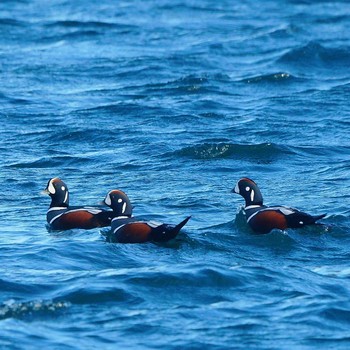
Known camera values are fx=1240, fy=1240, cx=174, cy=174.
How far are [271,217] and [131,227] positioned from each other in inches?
63.4

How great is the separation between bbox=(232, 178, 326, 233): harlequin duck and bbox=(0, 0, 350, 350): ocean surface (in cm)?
14

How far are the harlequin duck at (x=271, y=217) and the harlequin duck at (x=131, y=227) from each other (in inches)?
44.4

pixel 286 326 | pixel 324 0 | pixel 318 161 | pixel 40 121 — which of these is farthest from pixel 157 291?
pixel 324 0

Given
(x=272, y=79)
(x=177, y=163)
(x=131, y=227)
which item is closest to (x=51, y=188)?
(x=131, y=227)

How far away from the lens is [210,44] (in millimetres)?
27688

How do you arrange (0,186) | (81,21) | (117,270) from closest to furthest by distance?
(117,270) → (0,186) → (81,21)

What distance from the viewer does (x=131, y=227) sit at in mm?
13766

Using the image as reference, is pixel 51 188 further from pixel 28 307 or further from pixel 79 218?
A: pixel 28 307

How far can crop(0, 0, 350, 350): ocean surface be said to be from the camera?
37.5 ft

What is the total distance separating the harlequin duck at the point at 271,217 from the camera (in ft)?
45.6

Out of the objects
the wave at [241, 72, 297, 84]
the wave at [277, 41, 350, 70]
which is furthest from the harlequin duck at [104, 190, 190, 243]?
the wave at [277, 41, 350, 70]

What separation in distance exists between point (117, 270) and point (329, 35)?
16967 millimetres

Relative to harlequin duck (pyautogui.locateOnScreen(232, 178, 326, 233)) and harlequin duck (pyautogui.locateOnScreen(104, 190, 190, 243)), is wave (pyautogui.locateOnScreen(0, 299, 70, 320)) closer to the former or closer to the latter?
harlequin duck (pyautogui.locateOnScreen(104, 190, 190, 243))

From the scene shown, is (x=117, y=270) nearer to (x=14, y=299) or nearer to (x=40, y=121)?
(x=14, y=299)
